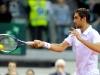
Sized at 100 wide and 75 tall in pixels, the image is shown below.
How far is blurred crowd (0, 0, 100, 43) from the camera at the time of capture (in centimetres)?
1961

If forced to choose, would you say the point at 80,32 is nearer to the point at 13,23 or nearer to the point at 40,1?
the point at 13,23

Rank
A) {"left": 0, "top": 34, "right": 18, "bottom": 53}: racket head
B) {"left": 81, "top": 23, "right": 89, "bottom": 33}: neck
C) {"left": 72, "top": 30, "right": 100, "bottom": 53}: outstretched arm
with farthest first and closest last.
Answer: {"left": 0, "top": 34, "right": 18, "bottom": 53}: racket head → {"left": 81, "top": 23, "right": 89, "bottom": 33}: neck → {"left": 72, "top": 30, "right": 100, "bottom": 53}: outstretched arm

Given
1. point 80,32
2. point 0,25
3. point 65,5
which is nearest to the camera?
point 80,32

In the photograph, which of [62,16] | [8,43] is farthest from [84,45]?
[62,16]

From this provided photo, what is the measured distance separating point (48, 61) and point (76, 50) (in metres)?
8.50

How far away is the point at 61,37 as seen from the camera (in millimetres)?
19203

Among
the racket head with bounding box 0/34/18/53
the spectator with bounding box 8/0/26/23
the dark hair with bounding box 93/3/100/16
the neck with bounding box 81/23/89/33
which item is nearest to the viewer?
the neck with bounding box 81/23/89/33

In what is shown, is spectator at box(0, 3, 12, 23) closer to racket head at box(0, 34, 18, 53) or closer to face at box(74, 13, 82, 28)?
racket head at box(0, 34, 18, 53)

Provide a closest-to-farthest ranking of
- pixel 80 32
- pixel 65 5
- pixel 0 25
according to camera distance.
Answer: pixel 80 32, pixel 0 25, pixel 65 5

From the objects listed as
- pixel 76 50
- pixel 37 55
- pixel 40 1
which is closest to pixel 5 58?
pixel 37 55

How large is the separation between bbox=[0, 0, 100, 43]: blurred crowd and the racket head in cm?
852

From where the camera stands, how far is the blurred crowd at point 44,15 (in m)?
19.6

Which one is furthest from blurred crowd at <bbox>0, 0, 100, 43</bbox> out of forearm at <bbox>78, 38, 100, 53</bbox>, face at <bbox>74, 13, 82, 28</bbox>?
forearm at <bbox>78, 38, 100, 53</bbox>

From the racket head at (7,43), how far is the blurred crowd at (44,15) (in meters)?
8.52
